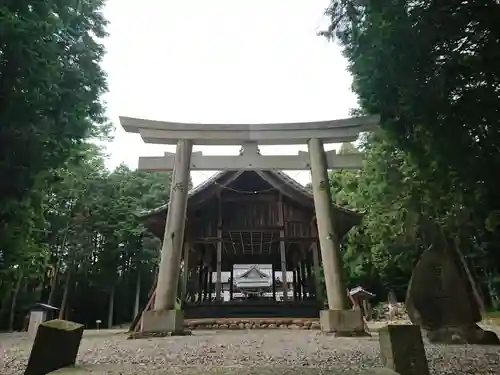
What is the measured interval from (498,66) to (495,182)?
1.12 m

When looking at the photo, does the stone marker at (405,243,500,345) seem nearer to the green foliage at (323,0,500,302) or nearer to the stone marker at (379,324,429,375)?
the green foliage at (323,0,500,302)

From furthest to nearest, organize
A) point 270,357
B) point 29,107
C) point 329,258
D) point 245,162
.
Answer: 1. point 245,162
2. point 329,258
3. point 270,357
4. point 29,107

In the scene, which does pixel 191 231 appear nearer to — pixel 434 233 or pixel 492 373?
pixel 434 233

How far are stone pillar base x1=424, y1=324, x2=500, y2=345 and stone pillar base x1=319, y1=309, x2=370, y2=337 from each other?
144 cm

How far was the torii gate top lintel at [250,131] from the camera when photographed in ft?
28.6

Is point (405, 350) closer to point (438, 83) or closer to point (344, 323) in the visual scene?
point (438, 83)

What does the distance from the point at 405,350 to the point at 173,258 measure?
5452 millimetres

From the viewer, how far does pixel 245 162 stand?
9.29 meters

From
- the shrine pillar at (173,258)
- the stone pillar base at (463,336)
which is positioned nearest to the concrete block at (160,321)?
the shrine pillar at (173,258)

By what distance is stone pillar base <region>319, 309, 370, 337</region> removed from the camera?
23.9 feet

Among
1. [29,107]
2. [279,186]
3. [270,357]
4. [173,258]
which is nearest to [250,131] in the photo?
Answer: [173,258]

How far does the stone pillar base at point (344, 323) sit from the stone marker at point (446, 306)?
1.19 metres

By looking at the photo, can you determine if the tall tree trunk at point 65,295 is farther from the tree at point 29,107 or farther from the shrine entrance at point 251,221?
the tree at point 29,107

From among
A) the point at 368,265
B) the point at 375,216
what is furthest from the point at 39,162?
the point at 368,265
